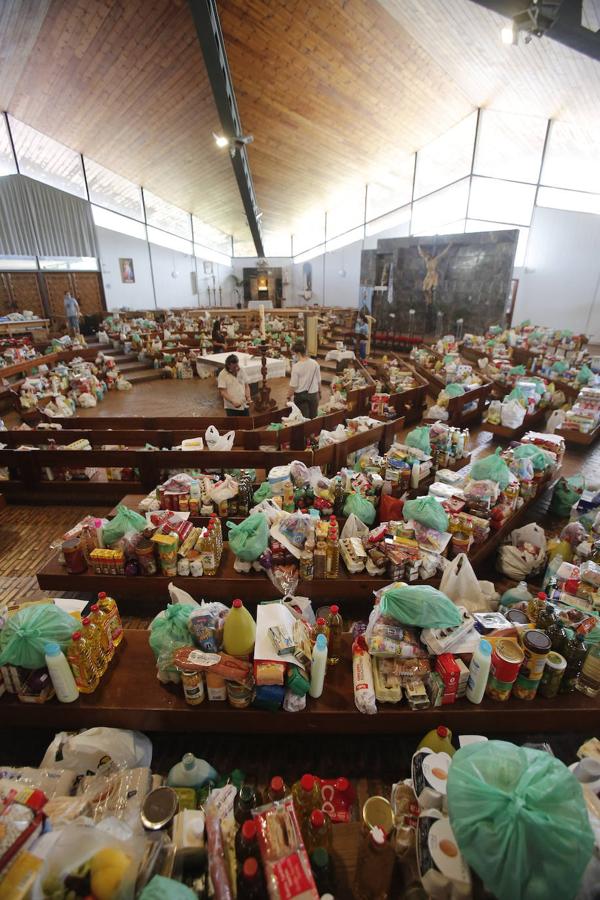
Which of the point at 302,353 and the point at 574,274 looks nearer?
the point at 302,353

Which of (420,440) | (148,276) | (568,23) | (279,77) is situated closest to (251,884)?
(420,440)

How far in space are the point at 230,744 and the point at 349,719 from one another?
73cm

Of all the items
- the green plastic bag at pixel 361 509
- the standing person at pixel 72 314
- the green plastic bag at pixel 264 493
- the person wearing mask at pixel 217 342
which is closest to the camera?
the green plastic bag at pixel 361 509

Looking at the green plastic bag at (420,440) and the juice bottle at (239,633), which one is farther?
the green plastic bag at (420,440)

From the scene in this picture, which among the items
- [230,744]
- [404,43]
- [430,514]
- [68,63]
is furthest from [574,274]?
[230,744]

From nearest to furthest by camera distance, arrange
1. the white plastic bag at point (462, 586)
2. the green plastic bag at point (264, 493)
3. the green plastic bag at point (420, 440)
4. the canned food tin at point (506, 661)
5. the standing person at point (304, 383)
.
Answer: the canned food tin at point (506, 661) → the white plastic bag at point (462, 586) → the green plastic bag at point (264, 493) → the green plastic bag at point (420, 440) → the standing person at point (304, 383)

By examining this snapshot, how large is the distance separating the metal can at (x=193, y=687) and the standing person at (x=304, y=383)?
13.5ft

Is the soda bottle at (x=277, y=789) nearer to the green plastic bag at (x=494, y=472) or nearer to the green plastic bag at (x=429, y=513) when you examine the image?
the green plastic bag at (x=429, y=513)

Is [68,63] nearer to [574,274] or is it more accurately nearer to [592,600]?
[592,600]

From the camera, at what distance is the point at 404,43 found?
25.7 ft

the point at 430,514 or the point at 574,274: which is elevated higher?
the point at 574,274

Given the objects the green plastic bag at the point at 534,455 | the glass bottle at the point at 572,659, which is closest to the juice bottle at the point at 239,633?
the glass bottle at the point at 572,659

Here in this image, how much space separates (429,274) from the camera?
13289 millimetres

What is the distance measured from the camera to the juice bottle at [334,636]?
1953 mm
